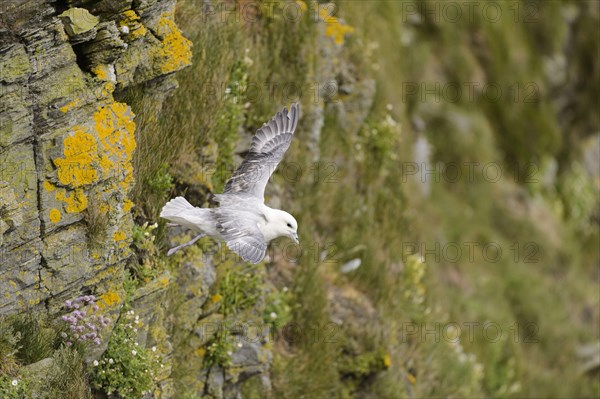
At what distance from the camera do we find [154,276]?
6602mm

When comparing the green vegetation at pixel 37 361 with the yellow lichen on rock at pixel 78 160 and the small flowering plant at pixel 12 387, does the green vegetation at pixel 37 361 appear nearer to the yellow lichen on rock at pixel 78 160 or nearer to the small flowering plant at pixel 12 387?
the small flowering plant at pixel 12 387

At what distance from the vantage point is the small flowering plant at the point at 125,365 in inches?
242

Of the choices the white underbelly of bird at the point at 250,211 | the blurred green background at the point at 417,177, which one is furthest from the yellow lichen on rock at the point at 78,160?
the blurred green background at the point at 417,177

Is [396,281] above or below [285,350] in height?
below

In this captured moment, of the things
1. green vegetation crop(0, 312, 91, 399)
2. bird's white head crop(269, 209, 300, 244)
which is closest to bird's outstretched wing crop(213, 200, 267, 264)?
bird's white head crop(269, 209, 300, 244)

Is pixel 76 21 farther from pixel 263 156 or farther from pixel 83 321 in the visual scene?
pixel 263 156

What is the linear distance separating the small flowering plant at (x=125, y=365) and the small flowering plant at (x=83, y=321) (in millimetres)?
233

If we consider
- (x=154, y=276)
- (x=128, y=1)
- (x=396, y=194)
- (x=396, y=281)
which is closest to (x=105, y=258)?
(x=154, y=276)

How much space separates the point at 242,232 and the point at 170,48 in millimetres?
1498

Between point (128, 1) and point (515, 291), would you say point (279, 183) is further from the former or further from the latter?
point (515, 291)

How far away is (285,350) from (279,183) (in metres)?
1.74

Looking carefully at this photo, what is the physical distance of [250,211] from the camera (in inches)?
270

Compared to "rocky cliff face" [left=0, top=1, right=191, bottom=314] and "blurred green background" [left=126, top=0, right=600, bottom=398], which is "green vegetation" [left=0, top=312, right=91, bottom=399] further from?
"blurred green background" [left=126, top=0, right=600, bottom=398]

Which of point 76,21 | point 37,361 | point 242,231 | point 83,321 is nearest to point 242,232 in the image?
point 242,231
